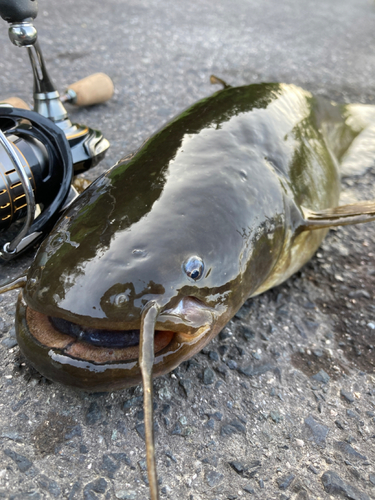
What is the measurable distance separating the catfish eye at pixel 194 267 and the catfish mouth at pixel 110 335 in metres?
0.07

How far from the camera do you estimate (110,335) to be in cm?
Result: 114

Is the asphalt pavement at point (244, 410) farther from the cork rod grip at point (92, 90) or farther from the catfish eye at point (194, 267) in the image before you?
the catfish eye at point (194, 267)

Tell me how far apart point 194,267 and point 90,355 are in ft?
1.21

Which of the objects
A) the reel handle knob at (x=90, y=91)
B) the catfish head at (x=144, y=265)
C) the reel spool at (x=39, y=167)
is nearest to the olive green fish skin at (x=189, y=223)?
the catfish head at (x=144, y=265)

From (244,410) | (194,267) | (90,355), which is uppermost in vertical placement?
(194,267)

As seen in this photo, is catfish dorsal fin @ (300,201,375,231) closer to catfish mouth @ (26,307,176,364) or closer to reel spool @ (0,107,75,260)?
catfish mouth @ (26,307,176,364)

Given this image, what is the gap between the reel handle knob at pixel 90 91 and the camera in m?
2.62

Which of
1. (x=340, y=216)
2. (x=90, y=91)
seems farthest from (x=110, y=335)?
(x=90, y=91)

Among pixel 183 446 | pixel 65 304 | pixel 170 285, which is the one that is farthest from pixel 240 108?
pixel 183 446

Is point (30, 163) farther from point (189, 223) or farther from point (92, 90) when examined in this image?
point (92, 90)

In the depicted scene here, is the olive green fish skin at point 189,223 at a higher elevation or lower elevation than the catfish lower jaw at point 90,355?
higher

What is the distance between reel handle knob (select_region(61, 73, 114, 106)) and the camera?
2.62m

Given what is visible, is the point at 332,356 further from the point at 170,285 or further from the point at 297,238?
the point at 170,285

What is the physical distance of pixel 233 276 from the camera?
4.28 ft
